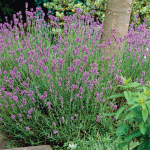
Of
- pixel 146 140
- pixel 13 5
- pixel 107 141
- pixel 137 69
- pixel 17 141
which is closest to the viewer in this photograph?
pixel 146 140

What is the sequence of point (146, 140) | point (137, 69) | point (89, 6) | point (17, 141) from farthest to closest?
point (89, 6), point (137, 69), point (17, 141), point (146, 140)

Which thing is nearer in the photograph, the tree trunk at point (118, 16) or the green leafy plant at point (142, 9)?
the tree trunk at point (118, 16)

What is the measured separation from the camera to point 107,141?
223 centimetres

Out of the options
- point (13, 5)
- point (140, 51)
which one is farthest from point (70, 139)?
point (13, 5)

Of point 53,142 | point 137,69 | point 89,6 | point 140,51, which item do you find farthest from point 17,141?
point 89,6

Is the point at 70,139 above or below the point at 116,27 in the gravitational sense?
below

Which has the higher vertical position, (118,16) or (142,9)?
(118,16)

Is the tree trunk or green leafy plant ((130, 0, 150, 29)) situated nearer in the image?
the tree trunk

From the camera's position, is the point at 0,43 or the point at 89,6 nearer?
the point at 0,43

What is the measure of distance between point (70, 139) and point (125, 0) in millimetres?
2379

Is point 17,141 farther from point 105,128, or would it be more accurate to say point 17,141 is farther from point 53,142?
point 105,128

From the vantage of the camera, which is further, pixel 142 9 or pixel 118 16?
pixel 142 9

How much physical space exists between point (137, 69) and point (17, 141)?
202 centimetres

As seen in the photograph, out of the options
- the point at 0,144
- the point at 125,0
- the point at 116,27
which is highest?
the point at 125,0
